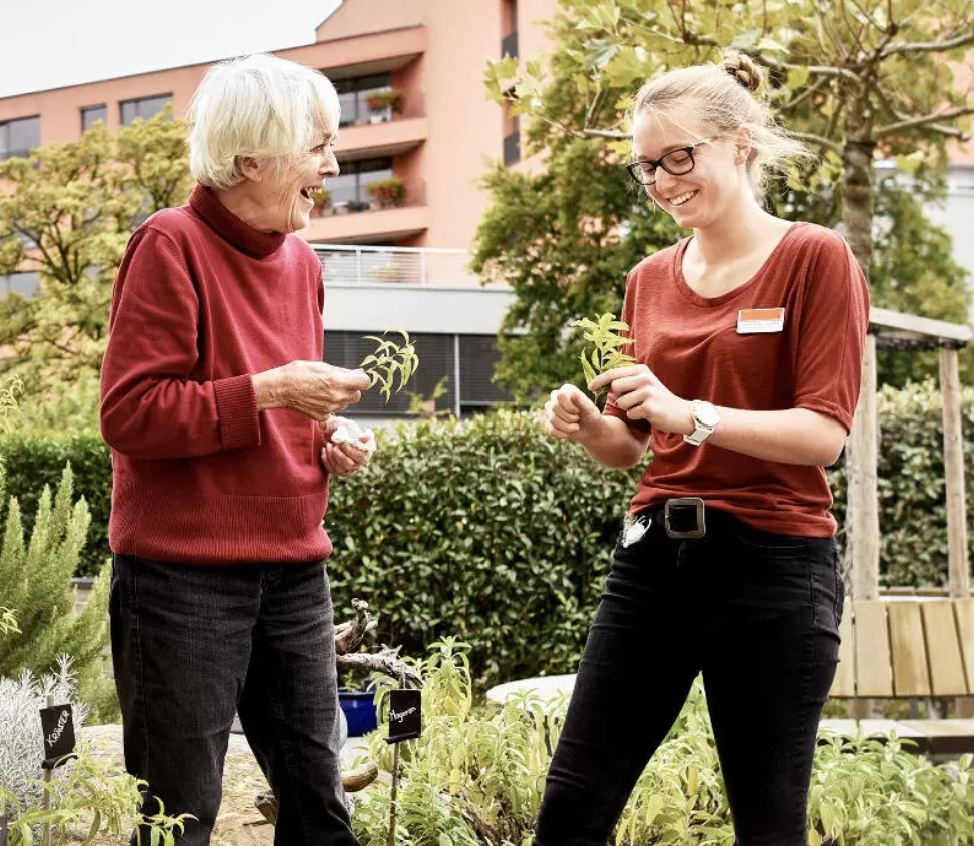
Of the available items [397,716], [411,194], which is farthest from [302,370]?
[411,194]

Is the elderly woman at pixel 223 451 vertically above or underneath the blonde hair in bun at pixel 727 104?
underneath

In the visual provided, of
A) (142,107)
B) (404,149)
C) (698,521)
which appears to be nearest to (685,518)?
(698,521)

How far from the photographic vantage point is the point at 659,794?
133 inches

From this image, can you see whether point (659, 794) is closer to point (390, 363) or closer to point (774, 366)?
point (390, 363)

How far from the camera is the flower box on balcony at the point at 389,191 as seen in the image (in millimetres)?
34156

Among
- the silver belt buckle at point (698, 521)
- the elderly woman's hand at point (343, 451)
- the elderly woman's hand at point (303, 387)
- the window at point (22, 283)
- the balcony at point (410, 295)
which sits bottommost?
the silver belt buckle at point (698, 521)

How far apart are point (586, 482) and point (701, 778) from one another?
133 inches

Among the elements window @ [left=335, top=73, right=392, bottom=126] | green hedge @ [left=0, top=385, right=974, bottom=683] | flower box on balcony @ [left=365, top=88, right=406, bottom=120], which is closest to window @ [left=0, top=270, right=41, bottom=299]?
window @ [left=335, top=73, right=392, bottom=126]

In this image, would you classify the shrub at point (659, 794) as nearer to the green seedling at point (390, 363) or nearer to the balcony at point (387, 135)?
the green seedling at point (390, 363)

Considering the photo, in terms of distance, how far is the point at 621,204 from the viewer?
2062cm

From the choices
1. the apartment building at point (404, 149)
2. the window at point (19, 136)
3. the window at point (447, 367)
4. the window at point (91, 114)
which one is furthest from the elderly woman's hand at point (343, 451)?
the window at point (19, 136)

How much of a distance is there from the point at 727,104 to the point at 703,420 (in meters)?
0.59

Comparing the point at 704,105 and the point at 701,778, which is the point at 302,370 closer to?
the point at 704,105

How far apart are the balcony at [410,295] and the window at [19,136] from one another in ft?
42.5
